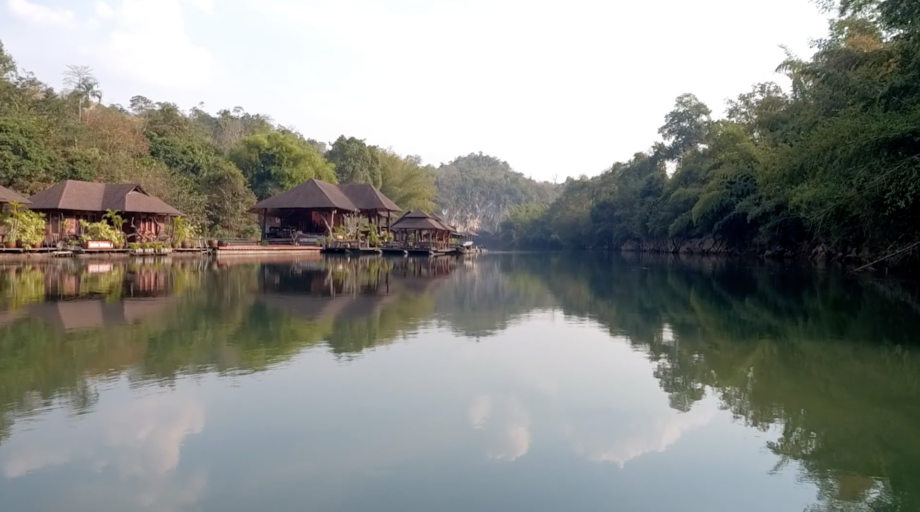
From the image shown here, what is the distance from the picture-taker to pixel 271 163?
137ft

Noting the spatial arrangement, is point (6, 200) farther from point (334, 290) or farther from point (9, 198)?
point (334, 290)

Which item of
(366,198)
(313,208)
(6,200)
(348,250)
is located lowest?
(348,250)

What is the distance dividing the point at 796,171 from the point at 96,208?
24.3 metres

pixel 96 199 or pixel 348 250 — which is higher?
pixel 96 199

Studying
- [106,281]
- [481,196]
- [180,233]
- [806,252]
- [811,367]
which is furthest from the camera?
[481,196]

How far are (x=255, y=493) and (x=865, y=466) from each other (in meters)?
3.61

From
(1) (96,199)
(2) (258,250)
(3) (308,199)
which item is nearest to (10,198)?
(1) (96,199)

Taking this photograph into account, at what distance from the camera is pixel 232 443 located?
427 cm

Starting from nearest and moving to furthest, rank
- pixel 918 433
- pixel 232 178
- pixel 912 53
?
pixel 918 433
pixel 912 53
pixel 232 178

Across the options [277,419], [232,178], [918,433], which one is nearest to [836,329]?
[918,433]

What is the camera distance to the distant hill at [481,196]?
8044cm

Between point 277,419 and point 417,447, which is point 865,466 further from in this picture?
point 277,419

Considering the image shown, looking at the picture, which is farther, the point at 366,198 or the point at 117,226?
the point at 366,198

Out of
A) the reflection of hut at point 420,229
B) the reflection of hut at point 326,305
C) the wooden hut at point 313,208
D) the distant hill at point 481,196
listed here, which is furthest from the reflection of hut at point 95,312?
the distant hill at point 481,196
